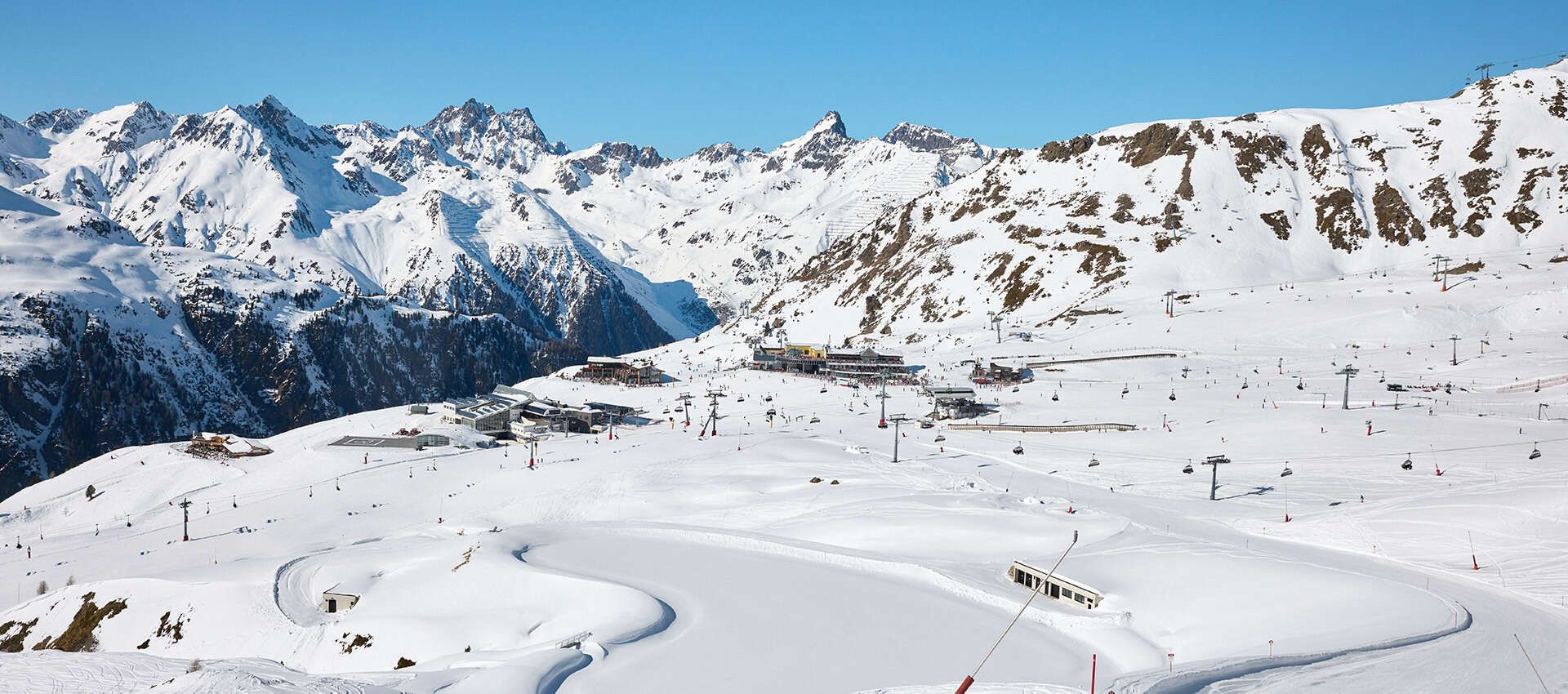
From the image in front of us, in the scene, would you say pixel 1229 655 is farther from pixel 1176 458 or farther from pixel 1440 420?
pixel 1440 420

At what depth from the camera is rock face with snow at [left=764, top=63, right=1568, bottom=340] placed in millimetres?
133375

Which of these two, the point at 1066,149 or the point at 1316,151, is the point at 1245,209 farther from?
the point at 1066,149

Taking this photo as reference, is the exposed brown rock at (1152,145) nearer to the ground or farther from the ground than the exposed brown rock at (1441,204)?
farther from the ground

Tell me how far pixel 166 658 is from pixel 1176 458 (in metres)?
52.3

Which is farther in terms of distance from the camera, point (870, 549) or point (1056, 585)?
point (870, 549)

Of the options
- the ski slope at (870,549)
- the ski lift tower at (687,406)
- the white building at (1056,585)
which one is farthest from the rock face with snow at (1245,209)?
the white building at (1056,585)

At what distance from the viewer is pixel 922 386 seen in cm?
9181

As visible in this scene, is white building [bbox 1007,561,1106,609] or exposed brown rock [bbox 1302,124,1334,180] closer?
white building [bbox 1007,561,1106,609]

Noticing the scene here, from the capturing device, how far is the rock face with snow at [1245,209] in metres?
133

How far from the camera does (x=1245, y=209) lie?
147250 millimetres

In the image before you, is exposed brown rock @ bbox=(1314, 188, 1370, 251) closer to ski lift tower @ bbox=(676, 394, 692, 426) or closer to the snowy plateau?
the snowy plateau

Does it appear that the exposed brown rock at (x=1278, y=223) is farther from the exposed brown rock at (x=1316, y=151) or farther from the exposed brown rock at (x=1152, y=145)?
the exposed brown rock at (x=1152, y=145)

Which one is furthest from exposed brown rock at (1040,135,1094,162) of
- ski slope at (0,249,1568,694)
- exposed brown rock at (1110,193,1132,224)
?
ski slope at (0,249,1568,694)

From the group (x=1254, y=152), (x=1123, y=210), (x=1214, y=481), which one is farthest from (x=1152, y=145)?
(x=1214, y=481)
